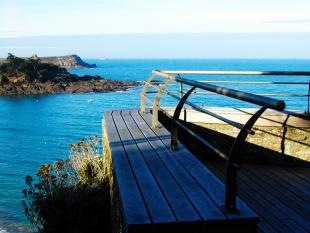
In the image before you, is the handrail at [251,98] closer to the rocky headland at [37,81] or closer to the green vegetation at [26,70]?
the rocky headland at [37,81]

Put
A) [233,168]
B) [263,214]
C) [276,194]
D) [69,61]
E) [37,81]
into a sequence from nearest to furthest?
[233,168], [263,214], [276,194], [37,81], [69,61]

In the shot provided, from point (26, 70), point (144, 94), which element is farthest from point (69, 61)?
point (144, 94)

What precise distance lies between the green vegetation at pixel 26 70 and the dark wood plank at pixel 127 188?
72734mm

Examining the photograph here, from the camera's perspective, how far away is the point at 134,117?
646 cm

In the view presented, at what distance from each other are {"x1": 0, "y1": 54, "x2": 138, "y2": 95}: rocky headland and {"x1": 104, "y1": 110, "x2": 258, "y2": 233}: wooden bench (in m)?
68.6

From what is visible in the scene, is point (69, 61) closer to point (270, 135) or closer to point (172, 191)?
point (270, 135)

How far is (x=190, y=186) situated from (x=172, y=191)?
17cm

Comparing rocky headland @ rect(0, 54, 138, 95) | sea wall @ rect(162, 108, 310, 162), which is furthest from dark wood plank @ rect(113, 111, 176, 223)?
rocky headland @ rect(0, 54, 138, 95)

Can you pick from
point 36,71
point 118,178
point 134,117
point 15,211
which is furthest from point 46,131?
point 36,71

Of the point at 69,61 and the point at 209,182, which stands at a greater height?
the point at 209,182

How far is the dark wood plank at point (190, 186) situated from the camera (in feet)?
8.72

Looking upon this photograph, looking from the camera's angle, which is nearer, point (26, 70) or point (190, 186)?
point (190, 186)

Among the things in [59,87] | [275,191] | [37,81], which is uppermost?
[275,191]

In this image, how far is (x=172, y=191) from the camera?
3.10 m
